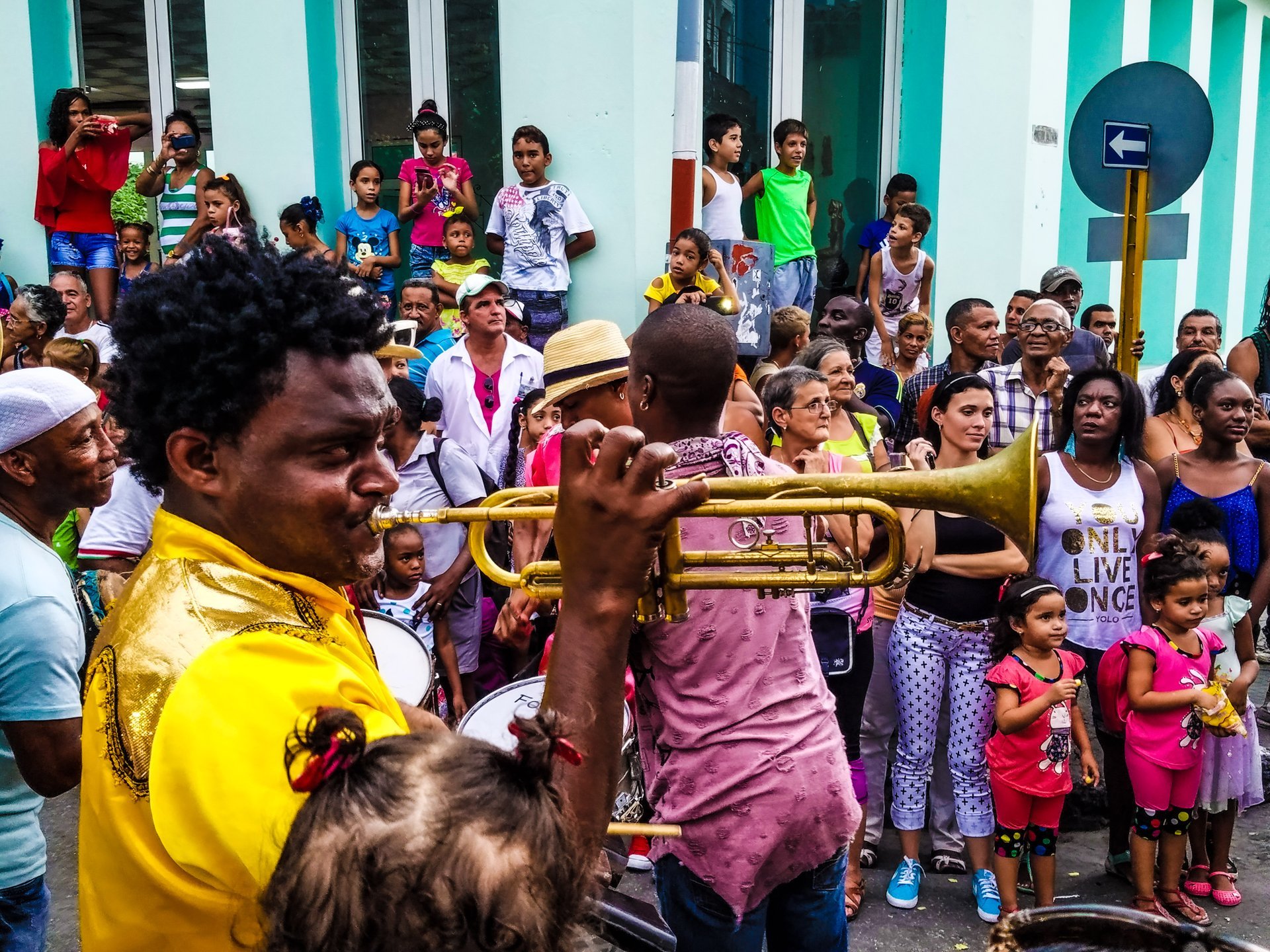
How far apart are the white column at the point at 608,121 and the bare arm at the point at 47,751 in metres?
6.07

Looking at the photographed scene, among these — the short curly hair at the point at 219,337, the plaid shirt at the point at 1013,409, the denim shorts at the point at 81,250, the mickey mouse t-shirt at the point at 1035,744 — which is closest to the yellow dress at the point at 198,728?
the short curly hair at the point at 219,337

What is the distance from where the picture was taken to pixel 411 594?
206 inches

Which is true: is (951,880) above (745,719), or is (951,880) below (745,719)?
below

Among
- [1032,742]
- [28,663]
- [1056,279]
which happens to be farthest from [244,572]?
[1056,279]

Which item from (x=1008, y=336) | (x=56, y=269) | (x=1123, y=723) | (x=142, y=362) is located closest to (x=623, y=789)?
(x=1123, y=723)

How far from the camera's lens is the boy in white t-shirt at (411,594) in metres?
5.10

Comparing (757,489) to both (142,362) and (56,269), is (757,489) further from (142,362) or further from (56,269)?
(56,269)

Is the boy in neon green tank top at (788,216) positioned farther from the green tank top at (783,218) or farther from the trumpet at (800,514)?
the trumpet at (800,514)

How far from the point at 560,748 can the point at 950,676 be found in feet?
11.9

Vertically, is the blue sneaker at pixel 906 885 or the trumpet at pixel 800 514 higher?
the trumpet at pixel 800 514

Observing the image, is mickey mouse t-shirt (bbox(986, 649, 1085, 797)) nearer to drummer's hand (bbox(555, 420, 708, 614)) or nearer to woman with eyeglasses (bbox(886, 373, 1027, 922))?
woman with eyeglasses (bbox(886, 373, 1027, 922))

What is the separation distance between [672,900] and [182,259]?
1.80 meters

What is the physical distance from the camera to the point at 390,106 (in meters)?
9.67

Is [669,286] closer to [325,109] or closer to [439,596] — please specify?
[439,596]
